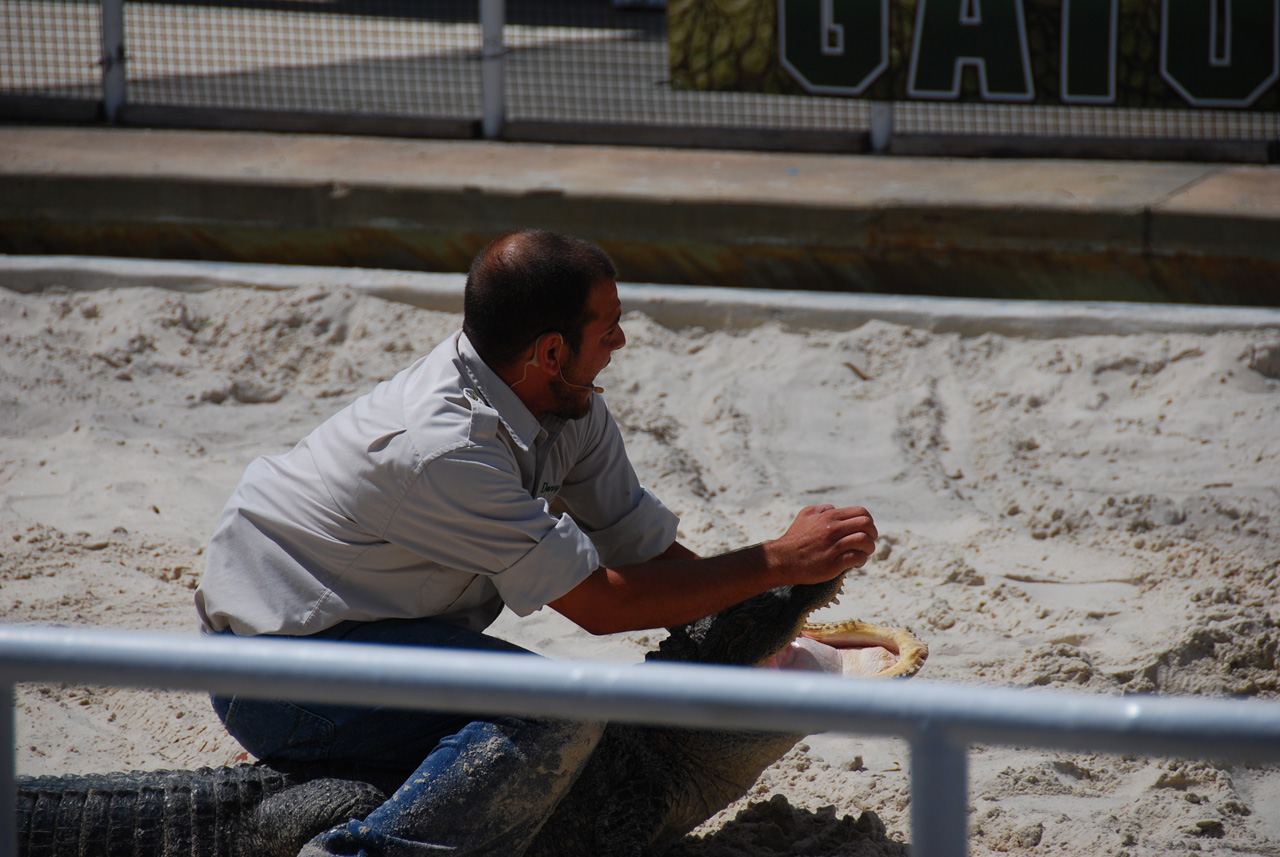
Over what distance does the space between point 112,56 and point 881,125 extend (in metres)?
3.82

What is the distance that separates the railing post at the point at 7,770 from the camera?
1128mm

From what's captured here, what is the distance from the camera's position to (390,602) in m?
2.04

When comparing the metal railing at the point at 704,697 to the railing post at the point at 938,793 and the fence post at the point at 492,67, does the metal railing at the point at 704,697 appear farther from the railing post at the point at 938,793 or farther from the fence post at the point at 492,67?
the fence post at the point at 492,67

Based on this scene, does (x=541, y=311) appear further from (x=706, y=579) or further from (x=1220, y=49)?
(x=1220, y=49)

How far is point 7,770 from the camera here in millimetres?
1139

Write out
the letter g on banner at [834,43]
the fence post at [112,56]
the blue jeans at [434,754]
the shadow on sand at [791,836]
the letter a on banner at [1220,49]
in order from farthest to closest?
the fence post at [112,56]
the letter g on banner at [834,43]
the letter a on banner at [1220,49]
the shadow on sand at [791,836]
the blue jeans at [434,754]

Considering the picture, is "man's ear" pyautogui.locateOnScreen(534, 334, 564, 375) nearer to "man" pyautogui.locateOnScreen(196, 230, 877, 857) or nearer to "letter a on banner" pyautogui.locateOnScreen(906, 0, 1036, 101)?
"man" pyautogui.locateOnScreen(196, 230, 877, 857)

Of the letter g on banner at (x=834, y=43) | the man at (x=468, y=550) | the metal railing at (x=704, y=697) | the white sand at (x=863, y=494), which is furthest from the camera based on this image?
the letter g on banner at (x=834, y=43)

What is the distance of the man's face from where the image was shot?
212 centimetres

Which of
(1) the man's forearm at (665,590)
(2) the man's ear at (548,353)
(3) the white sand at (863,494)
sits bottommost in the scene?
(3) the white sand at (863,494)

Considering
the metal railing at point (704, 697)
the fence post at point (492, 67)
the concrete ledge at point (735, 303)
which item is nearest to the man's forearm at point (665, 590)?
the metal railing at point (704, 697)

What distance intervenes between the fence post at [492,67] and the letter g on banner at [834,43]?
134 centimetres

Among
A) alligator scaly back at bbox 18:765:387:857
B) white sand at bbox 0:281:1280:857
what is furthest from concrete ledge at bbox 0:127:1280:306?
alligator scaly back at bbox 18:765:387:857

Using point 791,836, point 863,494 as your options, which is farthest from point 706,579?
point 863,494
